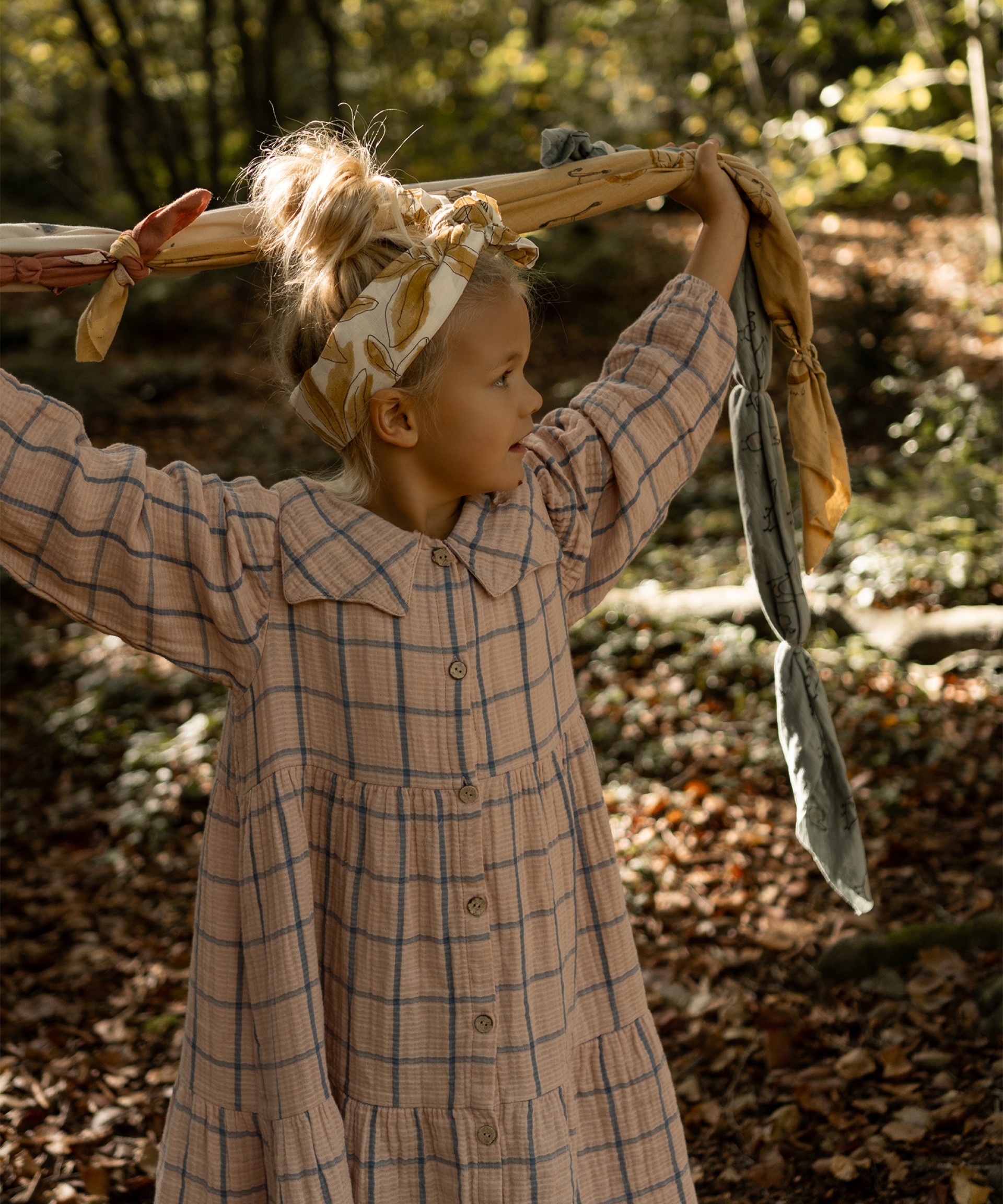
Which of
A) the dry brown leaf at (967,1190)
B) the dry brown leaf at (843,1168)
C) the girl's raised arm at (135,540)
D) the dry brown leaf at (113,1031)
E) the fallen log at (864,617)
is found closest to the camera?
the girl's raised arm at (135,540)

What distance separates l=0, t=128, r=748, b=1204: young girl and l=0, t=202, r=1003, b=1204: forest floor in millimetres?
1283

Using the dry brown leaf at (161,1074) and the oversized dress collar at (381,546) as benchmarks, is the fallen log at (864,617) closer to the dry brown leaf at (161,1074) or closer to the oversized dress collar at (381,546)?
the dry brown leaf at (161,1074)

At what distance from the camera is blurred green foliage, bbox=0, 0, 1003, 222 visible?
10633 mm

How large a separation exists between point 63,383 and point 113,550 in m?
8.98

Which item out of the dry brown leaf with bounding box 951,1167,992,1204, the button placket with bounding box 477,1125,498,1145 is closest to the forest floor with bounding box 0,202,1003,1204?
the dry brown leaf with bounding box 951,1167,992,1204

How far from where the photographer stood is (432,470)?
1896 mm

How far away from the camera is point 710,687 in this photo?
17.1ft

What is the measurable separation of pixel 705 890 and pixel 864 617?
6.52 ft

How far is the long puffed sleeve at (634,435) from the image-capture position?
203cm

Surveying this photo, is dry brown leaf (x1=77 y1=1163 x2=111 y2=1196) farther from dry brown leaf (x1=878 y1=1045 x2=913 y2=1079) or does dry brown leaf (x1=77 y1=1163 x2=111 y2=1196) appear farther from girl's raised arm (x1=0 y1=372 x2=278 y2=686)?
dry brown leaf (x1=878 y1=1045 x2=913 y2=1079)

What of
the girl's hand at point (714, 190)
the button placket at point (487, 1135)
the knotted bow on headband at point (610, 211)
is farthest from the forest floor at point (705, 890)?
the girl's hand at point (714, 190)

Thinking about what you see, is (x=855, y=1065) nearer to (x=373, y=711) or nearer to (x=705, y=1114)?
(x=705, y=1114)

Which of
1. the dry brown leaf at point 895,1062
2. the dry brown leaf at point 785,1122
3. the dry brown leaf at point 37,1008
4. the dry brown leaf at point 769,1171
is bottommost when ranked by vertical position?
the dry brown leaf at point 769,1171

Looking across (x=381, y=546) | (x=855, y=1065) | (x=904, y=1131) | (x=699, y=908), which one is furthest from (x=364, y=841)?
(x=699, y=908)
